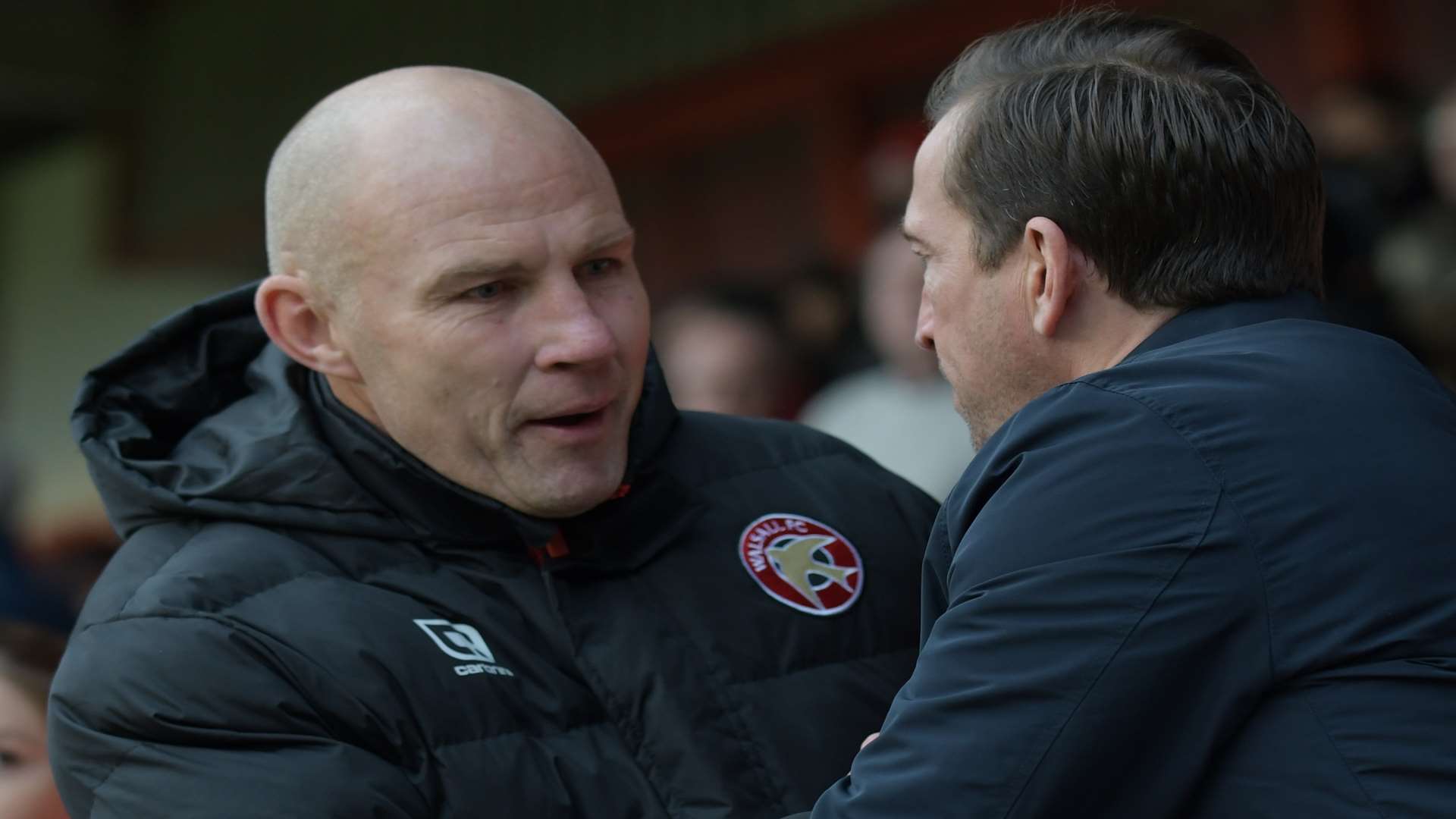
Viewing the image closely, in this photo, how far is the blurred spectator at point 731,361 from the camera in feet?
15.5

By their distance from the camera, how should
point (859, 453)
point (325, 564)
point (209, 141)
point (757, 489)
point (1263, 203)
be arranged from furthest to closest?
point (209, 141)
point (859, 453)
point (757, 489)
point (325, 564)
point (1263, 203)

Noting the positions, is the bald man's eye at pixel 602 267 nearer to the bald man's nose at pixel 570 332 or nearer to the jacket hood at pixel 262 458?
the bald man's nose at pixel 570 332

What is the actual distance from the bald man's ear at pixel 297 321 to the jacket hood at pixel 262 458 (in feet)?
0.13

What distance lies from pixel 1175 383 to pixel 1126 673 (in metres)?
0.29

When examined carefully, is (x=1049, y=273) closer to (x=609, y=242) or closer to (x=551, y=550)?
(x=609, y=242)

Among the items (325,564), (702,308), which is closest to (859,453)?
(325,564)

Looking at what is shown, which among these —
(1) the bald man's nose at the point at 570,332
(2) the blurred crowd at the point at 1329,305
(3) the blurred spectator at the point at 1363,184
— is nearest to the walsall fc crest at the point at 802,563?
(1) the bald man's nose at the point at 570,332

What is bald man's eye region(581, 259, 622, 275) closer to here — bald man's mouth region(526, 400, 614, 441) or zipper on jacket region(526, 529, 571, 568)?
bald man's mouth region(526, 400, 614, 441)

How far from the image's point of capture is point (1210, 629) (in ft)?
4.97

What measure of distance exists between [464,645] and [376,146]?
2.19 ft

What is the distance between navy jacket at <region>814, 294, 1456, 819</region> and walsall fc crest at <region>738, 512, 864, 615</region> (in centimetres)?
73

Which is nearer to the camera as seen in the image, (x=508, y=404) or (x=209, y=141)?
(x=508, y=404)

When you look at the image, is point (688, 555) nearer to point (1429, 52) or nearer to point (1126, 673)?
point (1126, 673)

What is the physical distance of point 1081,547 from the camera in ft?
5.11
